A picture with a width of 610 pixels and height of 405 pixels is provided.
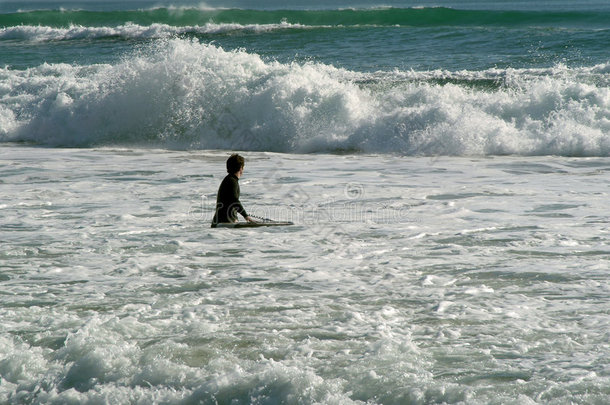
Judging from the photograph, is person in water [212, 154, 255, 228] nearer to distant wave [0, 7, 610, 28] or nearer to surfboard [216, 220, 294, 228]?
surfboard [216, 220, 294, 228]

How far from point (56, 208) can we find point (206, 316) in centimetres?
402

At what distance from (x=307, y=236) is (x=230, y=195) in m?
0.91

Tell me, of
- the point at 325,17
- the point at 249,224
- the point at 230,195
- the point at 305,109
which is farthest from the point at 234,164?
the point at 325,17

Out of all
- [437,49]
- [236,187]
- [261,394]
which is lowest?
[261,394]

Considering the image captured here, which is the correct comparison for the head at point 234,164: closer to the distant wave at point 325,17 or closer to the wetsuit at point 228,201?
the wetsuit at point 228,201

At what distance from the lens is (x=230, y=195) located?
7.43 meters

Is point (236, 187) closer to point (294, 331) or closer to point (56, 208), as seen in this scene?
point (56, 208)

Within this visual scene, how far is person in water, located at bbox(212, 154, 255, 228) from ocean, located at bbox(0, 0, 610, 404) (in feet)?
0.51

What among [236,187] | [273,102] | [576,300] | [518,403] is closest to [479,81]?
[273,102]

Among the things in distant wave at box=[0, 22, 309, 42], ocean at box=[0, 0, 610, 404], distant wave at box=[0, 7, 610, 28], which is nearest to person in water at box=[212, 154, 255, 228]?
ocean at box=[0, 0, 610, 404]

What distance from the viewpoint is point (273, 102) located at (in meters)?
15.1

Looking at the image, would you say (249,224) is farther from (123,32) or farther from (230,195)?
(123,32)

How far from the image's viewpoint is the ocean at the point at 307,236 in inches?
166

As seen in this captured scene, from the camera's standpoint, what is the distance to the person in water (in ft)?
24.3
